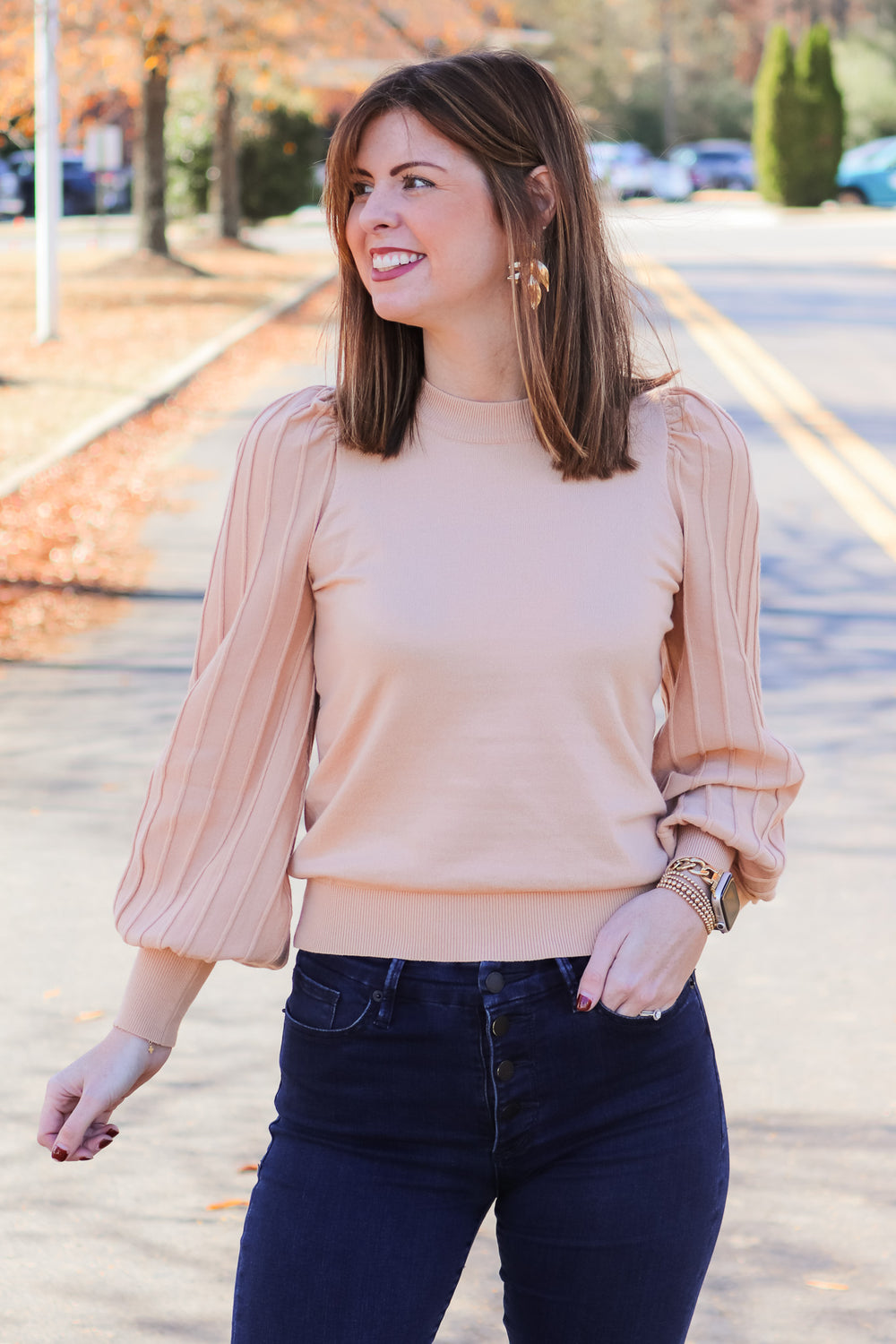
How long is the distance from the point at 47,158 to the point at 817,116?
3337cm

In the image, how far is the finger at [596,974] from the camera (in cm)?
188

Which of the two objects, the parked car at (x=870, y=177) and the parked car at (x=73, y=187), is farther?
the parked car at (x=870, y=177)

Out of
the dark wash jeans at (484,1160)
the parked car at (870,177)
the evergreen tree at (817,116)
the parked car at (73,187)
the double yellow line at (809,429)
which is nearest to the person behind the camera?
the dark wash jeans at (484,1160)

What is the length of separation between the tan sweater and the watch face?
26mm

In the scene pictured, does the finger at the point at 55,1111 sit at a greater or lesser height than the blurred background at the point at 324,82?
greater

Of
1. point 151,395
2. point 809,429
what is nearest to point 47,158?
point 151,395

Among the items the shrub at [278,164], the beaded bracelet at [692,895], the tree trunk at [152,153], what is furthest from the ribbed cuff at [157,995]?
the shrub at [278,164]

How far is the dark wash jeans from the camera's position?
183cm

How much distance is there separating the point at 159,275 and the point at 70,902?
22.2 metres

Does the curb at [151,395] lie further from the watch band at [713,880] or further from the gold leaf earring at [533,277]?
the watch band at [713,880]

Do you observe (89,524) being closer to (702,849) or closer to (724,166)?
(702,849)

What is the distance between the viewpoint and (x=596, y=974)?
6.17 ft

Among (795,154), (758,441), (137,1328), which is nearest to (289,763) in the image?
(137,1328)

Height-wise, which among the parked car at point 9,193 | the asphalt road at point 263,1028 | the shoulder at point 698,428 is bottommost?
the parked car at point 9,193
